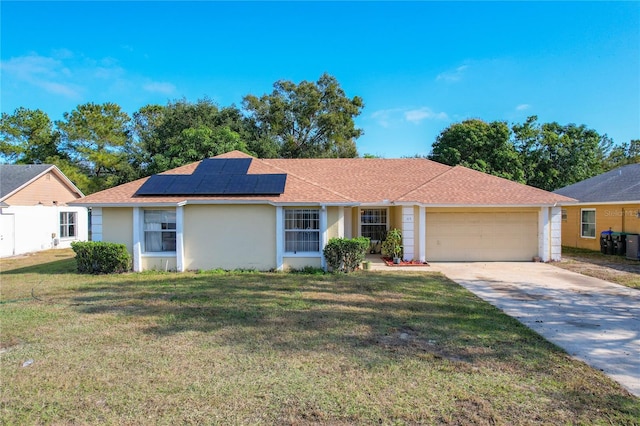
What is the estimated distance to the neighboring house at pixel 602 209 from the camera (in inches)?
625

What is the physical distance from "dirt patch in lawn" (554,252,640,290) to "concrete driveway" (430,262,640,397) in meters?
0.58

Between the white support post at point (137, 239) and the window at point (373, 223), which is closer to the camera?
the white support post at point (137, 239)

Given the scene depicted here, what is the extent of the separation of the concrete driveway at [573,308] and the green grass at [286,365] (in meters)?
0.42

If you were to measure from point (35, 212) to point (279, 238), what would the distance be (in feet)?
51.6

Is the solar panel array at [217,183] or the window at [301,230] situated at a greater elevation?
the solar panel array at [217,183]

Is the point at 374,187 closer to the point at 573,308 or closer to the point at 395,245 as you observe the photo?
the point at 395,245

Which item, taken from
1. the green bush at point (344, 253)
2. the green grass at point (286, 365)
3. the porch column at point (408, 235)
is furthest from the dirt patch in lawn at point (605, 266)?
the green bush at point (344, 253)

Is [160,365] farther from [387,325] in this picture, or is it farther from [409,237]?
[409,237]

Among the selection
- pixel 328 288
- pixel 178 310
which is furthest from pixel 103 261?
pixel 328 288

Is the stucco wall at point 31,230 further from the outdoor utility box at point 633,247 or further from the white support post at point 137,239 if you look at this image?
the outdoor utility box at point 633,247

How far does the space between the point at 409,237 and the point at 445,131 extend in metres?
21.2

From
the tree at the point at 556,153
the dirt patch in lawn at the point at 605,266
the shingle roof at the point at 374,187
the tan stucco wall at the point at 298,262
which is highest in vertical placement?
the tree at the point at 556,153

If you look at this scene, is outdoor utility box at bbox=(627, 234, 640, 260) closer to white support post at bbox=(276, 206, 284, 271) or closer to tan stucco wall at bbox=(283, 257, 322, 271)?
tan stucco wall at bbox=(283, 257, 322, 271)

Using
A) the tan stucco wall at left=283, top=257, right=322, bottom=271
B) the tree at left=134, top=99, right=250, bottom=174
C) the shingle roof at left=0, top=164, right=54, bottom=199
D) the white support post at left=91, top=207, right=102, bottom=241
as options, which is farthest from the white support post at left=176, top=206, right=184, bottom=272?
the shingle roof at left=0, top=164, right=54, bottom=199
